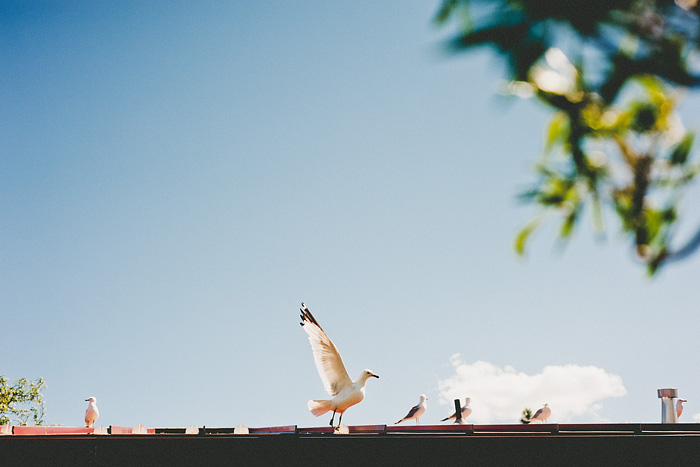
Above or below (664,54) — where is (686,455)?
below

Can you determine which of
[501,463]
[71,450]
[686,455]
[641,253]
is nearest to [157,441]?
[71,450]

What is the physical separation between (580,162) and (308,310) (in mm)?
8672

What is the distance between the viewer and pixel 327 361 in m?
9.36

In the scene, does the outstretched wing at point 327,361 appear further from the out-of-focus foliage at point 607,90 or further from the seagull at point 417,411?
the out-of-focus foliage at point 607,90

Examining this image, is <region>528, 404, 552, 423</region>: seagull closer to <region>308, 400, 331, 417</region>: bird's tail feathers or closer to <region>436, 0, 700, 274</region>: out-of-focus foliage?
<region>308, 400, 331, 417</region>: bird's tail feathers

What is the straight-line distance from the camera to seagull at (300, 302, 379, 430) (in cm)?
923

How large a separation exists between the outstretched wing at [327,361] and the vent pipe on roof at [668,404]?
13.9 feet

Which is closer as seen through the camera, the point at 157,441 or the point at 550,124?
the point at 550,124

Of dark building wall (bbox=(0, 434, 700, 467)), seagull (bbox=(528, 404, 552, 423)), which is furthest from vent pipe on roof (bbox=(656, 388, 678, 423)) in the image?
seagull (bbox=(528, 404, 552, 423))

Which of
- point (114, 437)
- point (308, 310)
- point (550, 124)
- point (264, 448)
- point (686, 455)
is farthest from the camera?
point (308, 310)

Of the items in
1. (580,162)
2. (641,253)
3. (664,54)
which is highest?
(664,54)

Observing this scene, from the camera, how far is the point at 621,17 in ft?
3.80

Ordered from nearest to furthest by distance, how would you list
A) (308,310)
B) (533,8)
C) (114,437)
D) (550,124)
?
1. (533,8)
2. (550,124)
3. (114,437)
4. (308,310)

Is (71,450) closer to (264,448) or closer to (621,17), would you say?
(264,448)
